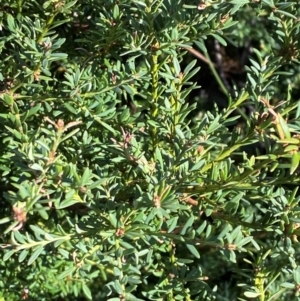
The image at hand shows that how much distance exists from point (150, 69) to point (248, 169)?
0.21 m

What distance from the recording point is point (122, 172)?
823 mm

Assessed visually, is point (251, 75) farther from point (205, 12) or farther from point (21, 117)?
point (21, 117)

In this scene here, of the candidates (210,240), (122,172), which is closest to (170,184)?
(210,240)

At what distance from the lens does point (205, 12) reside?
726 millimetres

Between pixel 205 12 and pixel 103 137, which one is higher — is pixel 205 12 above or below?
above

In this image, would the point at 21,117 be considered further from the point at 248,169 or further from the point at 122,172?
the point at 248,169

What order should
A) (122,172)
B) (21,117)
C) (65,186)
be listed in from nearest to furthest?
(65,186) → (21,117) → (122,172)

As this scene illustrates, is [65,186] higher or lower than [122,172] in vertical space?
higher

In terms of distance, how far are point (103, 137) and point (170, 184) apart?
245mm

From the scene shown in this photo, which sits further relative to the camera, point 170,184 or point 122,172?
point 122,172

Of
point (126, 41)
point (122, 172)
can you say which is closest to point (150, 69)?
point (126, 41)

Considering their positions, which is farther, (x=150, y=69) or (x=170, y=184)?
(x=150, y=69)

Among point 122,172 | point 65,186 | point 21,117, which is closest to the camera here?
point 65,186

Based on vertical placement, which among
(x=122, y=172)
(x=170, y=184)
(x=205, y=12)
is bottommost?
(x=122, y=172)
